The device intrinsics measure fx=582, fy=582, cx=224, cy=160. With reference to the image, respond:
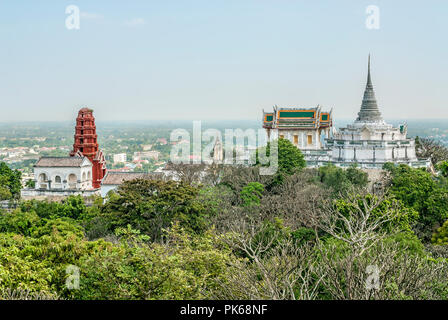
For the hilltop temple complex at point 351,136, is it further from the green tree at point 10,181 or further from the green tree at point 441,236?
the green tree at point 10,181

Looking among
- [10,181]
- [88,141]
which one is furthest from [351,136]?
[10,181]

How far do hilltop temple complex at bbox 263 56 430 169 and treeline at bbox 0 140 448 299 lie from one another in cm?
657

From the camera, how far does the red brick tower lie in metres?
57.3

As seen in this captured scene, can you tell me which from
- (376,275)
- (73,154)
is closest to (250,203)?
(376,275)

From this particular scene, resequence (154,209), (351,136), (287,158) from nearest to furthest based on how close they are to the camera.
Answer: (154,209) → (287,158) → (351,136)

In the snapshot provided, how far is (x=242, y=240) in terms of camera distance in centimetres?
1534

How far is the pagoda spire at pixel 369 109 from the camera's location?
181 ft

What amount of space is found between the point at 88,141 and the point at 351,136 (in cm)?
2544

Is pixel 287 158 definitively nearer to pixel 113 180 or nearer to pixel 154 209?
pixel 113 180

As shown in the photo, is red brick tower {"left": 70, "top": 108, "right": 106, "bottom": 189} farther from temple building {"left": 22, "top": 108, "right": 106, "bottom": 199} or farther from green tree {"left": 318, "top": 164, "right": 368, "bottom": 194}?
green tree {"left": 318, "top": 164, "right": 368, "bottom": 194}

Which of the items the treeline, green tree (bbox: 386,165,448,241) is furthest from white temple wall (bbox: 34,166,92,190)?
green tree (bbox: 386,165,448,241)
